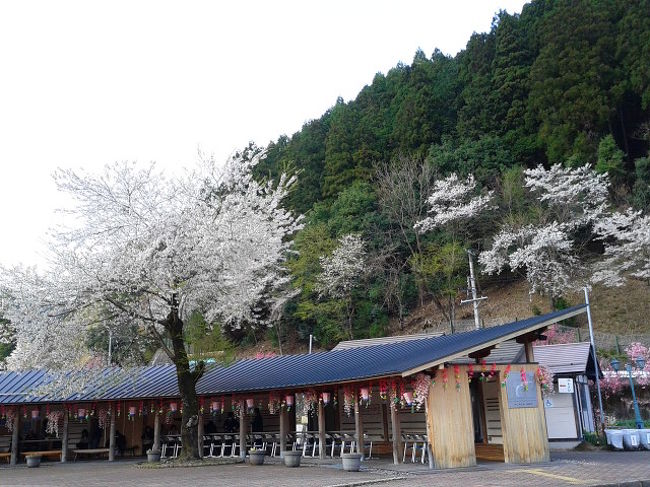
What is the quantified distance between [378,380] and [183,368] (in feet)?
19.5

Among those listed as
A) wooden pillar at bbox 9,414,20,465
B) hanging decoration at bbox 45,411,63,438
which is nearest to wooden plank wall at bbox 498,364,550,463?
hanging decoration at bbox 45,411,63,438

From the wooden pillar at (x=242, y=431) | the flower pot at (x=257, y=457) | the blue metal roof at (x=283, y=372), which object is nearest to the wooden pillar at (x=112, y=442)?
the blue metal roof at (x=283, y=372)

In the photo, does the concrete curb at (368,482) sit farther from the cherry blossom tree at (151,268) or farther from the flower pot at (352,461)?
the cherry blossom tree at (151,268)

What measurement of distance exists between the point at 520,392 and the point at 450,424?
2097 millimetres

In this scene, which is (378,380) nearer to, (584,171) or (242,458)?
(242,458)

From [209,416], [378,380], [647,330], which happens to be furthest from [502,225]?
[378,380]

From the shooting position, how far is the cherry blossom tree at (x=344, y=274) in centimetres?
3894

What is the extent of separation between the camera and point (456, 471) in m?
13.2

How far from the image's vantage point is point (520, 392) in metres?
14.6

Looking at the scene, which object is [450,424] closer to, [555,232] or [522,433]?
[522,433]

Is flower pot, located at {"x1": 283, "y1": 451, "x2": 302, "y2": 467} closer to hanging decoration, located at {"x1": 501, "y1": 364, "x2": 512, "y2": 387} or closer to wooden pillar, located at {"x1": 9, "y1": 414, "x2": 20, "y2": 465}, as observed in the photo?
hanging decoration, located at {"x1": 501, "y1": 364, "x2": 512, "y2": 387}

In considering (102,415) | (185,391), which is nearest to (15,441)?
(102,415)

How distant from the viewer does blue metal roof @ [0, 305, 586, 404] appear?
14.1 metres

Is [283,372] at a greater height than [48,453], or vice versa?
[283,372]
